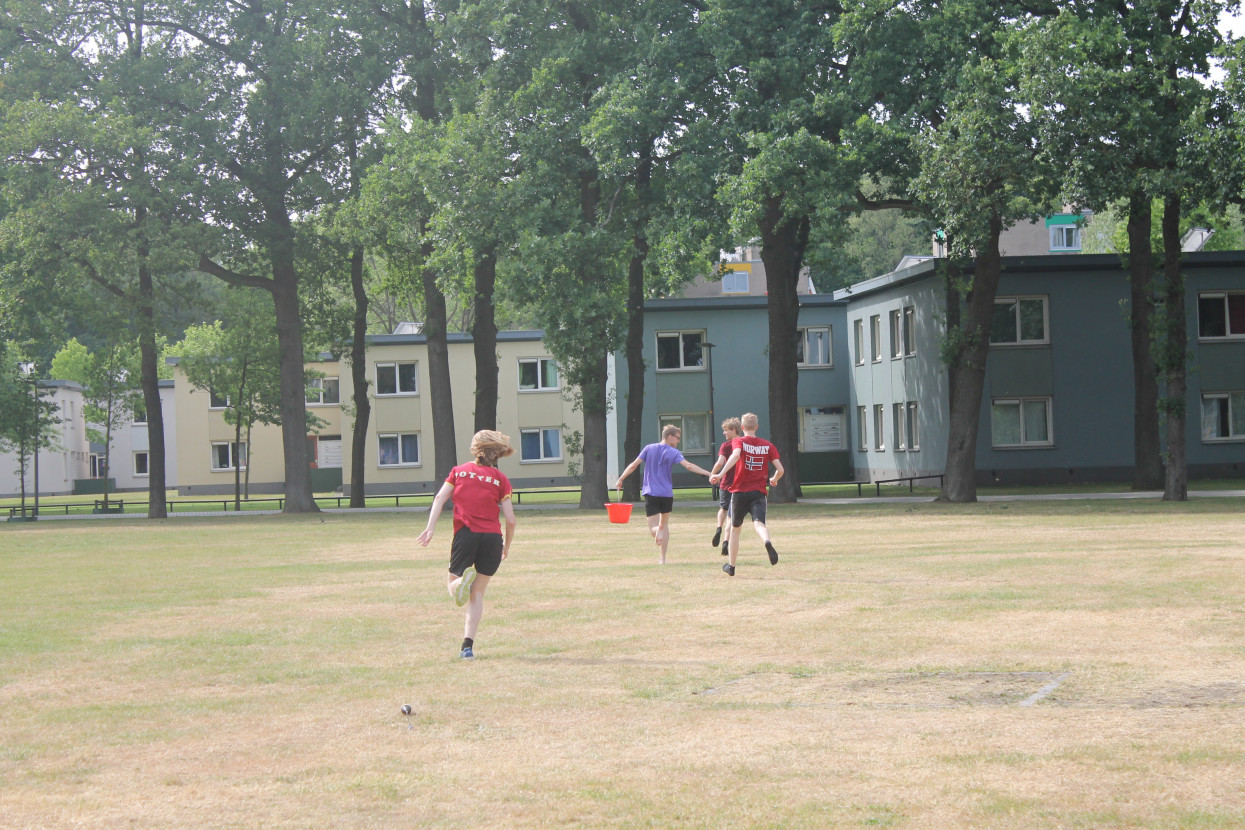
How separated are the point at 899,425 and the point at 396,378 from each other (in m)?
25.4

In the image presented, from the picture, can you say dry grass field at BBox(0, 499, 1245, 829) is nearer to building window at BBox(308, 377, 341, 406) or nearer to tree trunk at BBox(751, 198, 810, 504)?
tree trunk at BBox(751, 198, 810, 504)

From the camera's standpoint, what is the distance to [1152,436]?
36750 mm

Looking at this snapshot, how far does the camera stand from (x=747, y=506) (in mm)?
16562

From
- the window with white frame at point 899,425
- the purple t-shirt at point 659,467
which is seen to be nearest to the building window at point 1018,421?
the window with white frame at point 899,425

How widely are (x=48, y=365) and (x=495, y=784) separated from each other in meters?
97.4

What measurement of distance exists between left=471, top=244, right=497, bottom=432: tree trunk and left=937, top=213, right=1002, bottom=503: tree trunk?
12642 millimetres

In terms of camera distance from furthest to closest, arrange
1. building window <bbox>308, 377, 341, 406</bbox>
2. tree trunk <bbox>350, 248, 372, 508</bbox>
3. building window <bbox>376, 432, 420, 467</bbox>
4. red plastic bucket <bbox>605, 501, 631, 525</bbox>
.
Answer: building window <bbox>308, 377, 341, 406</bbox> < building window <bbox>376, 432, 420, 467</bbox> < tree trunk <bbox>350, 248, 372, 508</bbox> < red plastic bucket <bbox>605, 501, 631, 525</bbox>

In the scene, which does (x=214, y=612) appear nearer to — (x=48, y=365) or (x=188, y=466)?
(x=188, y=466)

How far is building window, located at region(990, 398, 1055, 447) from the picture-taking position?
45281mm

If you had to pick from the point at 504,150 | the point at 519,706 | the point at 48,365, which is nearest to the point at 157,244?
the point at 504,150

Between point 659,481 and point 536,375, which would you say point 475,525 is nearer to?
point 659,481

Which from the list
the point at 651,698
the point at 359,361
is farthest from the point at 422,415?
the point at 651,698

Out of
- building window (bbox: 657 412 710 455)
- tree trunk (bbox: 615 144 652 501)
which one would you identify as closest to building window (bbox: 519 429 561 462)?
building window (bbox: 657 412 710 455)

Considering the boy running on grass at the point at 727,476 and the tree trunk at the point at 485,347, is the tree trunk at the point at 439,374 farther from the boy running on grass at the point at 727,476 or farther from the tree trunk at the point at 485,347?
the boy running on grass at the point at 727,476
